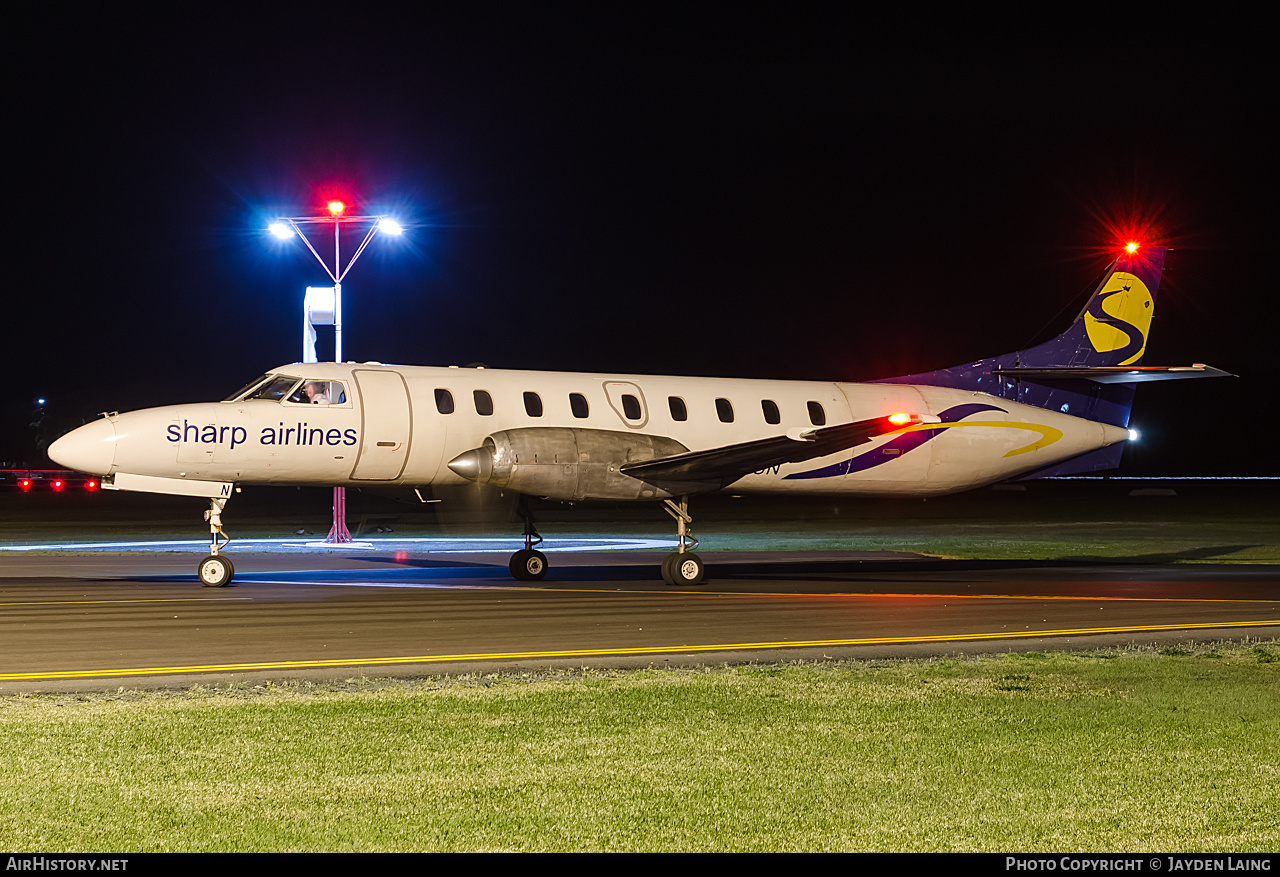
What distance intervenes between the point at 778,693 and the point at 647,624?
17.4 feet

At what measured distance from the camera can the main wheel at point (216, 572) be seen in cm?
1955

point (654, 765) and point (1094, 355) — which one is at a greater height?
point (1094, 355)

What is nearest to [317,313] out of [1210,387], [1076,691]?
[1076,691]

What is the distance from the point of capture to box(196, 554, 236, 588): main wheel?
19.5 meters

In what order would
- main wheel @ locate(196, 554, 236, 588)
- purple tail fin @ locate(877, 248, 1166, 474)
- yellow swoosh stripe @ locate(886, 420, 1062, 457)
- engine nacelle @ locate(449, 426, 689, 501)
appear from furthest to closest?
purple tail fin @ locate(877, 248, 1166, 474) → yellow swoosh stripe @ locate(886, 420, 1062, 457) → engine nacelle @ locate(449, 426, 689, 501) → main wheel @ locate(196, 554, 236, 588)

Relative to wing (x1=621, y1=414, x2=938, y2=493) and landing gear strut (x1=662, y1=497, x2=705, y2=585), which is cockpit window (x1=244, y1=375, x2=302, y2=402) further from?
landing gear strut (x1=662, y1=497, x2=705, y2=585)

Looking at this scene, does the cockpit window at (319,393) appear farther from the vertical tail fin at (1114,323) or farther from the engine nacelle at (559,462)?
the vertical tail fin at (1114,323)

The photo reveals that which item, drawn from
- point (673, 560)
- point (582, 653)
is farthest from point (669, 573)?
point (582, 653)

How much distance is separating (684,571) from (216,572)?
305 inches

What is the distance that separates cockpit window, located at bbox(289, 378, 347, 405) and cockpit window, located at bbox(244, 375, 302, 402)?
160 mm

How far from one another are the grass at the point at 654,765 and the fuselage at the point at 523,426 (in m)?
10.0

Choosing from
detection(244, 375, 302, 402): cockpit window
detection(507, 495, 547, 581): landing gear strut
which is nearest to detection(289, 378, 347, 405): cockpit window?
detection(244, 375, 302, 402): cockpit window

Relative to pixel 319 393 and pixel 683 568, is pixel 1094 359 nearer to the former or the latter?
pixel 683 568

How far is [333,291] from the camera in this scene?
35.8 meters
